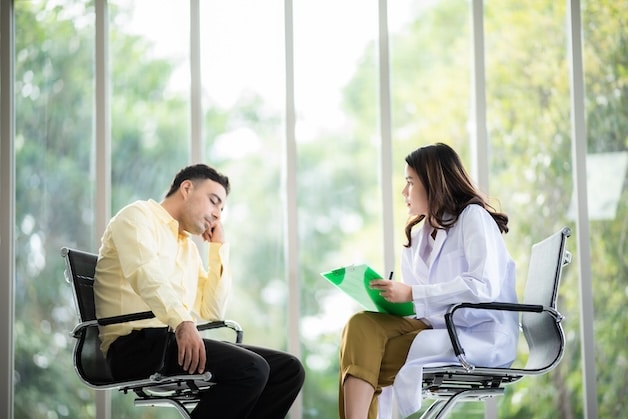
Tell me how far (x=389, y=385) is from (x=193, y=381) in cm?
67

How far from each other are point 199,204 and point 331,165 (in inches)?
37.3

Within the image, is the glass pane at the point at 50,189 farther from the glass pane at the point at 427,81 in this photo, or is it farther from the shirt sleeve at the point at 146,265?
the glass pane at the point at 427,81

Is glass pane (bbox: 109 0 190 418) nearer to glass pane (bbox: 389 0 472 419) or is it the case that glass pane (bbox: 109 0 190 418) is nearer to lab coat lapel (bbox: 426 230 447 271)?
glass pane (bbox: 389 0 472 419)

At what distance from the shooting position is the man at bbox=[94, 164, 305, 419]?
114 inches

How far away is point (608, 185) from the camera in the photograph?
4000 millimetres

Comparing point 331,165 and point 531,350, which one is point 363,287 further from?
point 331,165

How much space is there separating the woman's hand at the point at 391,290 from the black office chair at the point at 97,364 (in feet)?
2.20

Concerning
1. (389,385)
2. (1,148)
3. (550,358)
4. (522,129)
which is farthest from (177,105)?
(550,358)

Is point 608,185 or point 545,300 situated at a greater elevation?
point 608,185

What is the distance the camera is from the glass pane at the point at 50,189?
4227 millimetres

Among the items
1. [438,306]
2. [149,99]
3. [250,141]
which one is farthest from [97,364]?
[149,99]

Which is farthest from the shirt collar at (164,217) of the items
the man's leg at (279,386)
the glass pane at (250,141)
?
the glass pane at (250,141)

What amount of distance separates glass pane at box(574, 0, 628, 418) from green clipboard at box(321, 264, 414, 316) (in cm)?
135

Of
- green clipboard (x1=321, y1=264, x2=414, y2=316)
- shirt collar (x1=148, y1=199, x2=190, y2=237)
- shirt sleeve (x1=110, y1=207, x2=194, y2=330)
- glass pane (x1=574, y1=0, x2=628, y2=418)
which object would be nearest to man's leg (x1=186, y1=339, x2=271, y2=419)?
shirt sleeve (x1=110, y1=207, x2=194, y2=330)
